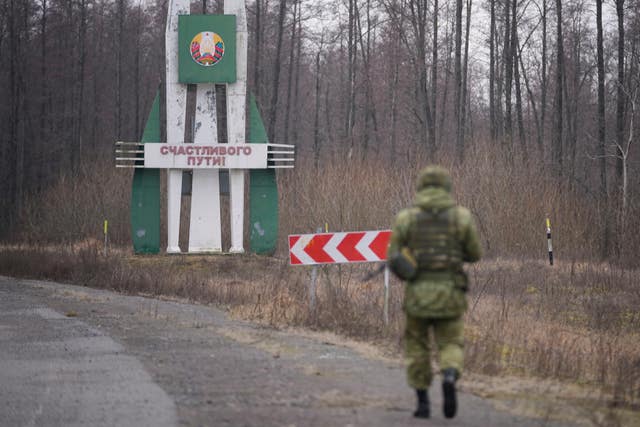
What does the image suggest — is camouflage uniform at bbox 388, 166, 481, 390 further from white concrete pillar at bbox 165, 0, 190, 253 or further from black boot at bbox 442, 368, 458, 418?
white concrete pillar at bbox 165, 0, 190, 253

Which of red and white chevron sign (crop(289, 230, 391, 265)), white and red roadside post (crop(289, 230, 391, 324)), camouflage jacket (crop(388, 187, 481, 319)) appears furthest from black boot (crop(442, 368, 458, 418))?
red and white chevron sign (crop(289, 230, 391, 265))

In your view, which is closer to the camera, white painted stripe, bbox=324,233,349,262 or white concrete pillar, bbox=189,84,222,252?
white painted stripe, bbox=324,233,349,262

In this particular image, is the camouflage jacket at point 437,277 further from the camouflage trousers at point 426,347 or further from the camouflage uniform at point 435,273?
the camouflage trousers at point 426,347

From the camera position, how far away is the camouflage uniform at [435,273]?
8.29 m

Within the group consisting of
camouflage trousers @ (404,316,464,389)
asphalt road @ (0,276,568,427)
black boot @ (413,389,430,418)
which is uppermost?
camouflage trousers @ (404,316,464,389)

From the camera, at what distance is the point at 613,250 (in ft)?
88.6

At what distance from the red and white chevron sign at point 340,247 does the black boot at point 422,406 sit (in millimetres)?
5742

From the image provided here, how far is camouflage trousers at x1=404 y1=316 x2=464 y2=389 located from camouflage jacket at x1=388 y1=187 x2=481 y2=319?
121mm

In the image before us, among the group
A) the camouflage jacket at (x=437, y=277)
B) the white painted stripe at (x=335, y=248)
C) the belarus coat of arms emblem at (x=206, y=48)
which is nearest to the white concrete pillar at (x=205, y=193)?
the belarus coat of arms emblem at (x=206, y=48)

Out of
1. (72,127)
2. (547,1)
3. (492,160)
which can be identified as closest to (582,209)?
(492,160)

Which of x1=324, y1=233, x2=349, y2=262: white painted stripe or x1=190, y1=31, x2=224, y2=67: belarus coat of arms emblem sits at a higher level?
x1=190, y1=31, x2=224, y2=67: belarus coat of arms emblem

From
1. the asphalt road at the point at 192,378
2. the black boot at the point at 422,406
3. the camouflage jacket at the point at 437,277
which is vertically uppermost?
the camouflage jacket at the point at 437,277

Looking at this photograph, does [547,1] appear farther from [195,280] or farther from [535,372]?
[535,372]

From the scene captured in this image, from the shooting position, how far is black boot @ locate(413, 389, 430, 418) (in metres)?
8.23
